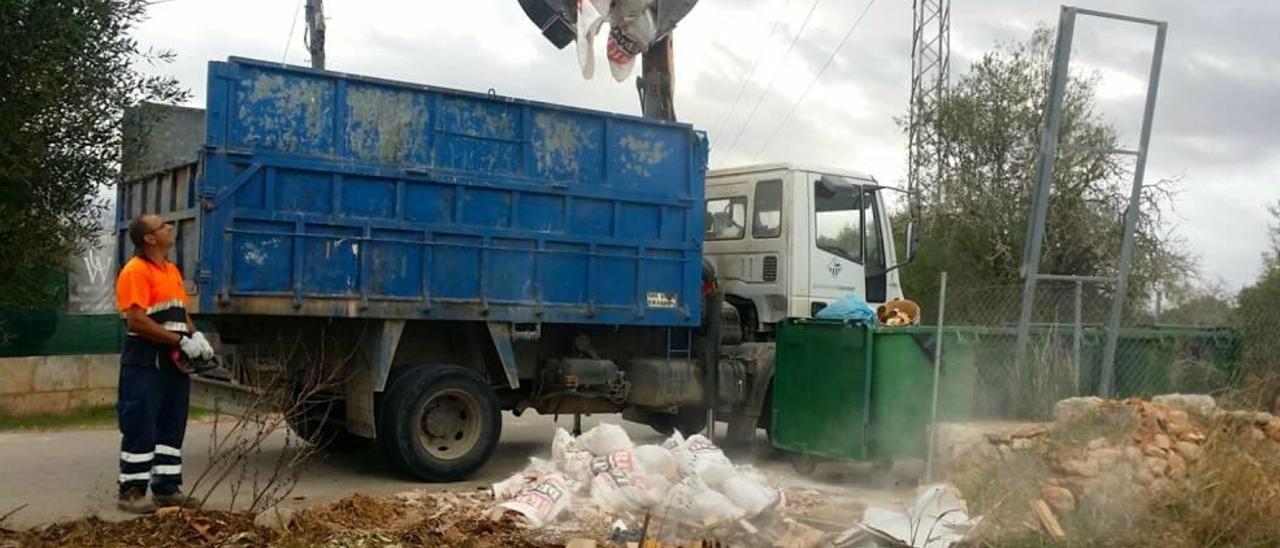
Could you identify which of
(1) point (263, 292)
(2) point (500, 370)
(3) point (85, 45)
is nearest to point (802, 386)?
(2) point (500, 370)

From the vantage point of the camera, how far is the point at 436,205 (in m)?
8.11

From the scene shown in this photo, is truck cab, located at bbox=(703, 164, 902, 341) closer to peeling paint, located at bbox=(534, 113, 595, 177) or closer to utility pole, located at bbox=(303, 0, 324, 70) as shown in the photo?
peeling paint, located at bbox=(534, 113, 595, 177)

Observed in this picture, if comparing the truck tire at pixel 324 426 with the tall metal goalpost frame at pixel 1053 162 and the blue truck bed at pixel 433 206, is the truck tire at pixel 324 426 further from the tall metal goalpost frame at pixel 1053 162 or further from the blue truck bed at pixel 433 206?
the tall metal goalpost frame at pixel 1053 162

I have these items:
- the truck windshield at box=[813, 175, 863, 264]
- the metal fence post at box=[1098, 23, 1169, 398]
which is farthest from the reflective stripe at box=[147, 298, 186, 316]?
the metal fence post at box=[1098, 23, 1169, 398]

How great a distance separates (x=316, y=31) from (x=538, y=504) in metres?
8.38

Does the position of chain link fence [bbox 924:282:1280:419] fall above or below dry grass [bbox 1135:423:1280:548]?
above

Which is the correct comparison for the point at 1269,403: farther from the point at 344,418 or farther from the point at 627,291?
the point at 344,418

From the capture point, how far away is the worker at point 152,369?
A: 6.49 metres

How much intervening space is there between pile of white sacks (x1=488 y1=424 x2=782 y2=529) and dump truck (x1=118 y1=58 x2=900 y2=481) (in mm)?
1409

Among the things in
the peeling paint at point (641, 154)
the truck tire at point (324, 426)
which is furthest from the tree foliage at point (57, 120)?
the peeling paint at point (641, 154)

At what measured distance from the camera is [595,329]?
9.19 meters

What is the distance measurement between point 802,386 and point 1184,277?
38.0 feet

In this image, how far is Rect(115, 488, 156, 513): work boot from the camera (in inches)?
255

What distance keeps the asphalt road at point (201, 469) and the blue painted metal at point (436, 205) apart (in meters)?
1.28
